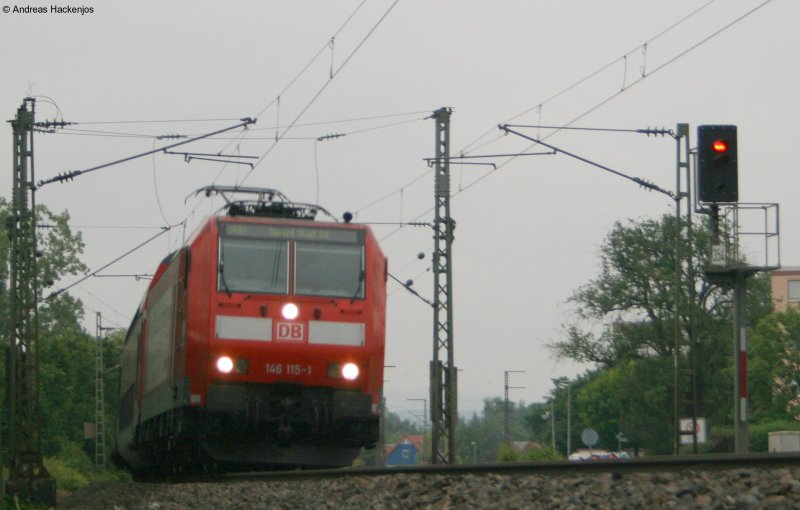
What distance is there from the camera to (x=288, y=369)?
15945 mm

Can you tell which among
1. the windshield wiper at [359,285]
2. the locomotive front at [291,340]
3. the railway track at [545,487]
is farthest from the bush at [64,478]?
the railway track at [545,487]

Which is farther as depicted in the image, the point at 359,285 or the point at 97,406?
the point at 97,406

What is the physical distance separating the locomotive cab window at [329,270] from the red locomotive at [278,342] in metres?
A: 0.01

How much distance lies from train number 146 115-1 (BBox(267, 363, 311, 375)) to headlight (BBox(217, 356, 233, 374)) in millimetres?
461

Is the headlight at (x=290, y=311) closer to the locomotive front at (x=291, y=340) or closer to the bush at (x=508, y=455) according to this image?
the locomotive front at (x=291, y=340)

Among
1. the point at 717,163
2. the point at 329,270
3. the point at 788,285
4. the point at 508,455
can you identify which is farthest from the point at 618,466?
the point at 788,285

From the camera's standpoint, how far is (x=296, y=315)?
634 inches

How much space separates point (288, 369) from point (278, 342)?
0.34 m

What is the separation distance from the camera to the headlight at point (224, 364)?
15742 millimetres

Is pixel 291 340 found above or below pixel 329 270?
below

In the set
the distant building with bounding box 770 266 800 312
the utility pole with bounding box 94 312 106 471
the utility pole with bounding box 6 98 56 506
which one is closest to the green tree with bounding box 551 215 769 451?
the utility pole with bounding box 94 312 106 471

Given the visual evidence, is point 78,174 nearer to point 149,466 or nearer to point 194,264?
point 149,466

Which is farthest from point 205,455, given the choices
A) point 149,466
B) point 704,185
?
point 704,185

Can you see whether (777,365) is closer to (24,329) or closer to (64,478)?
(64,478)
